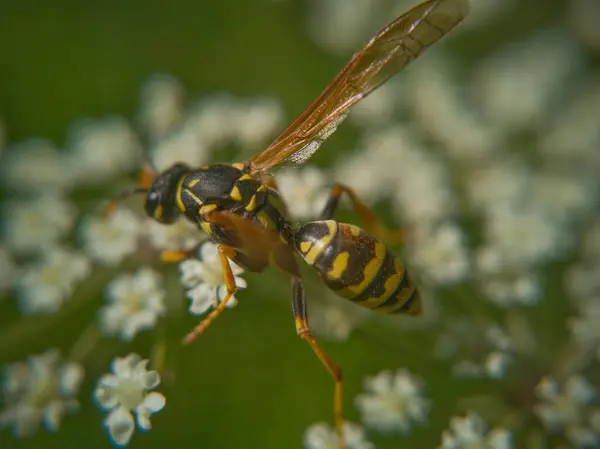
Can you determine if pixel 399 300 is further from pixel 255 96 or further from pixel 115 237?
pixel 255 96

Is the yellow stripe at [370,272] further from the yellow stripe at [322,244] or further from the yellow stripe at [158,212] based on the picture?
the yellow stripe at [158,212]

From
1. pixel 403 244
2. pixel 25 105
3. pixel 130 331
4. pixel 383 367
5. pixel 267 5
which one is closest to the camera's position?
pixel 130 331

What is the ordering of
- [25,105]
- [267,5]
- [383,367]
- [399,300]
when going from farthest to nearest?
[267,5] → [25,105] → [383,367] → [399,300]

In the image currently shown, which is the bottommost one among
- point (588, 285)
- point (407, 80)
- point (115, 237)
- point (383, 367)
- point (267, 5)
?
point (588, 285)

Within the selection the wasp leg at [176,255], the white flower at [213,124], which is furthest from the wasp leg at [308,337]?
the white flower at [213,124]

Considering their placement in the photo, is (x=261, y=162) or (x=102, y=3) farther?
(x=102, y=3)

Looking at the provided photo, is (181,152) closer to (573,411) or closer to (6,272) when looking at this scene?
(6,272)

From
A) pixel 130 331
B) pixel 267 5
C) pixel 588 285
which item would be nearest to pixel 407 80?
pixel 267 5
